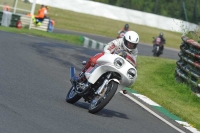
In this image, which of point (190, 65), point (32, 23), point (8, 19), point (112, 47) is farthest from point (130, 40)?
point (32, 23)

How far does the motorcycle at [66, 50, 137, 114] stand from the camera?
10141mm

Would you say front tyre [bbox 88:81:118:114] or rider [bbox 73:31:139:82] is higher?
rider [bbox 73:31:139:82]

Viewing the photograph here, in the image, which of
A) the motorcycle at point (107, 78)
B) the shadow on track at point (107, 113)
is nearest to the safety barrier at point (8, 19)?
the shadow on track at point (107, 113)

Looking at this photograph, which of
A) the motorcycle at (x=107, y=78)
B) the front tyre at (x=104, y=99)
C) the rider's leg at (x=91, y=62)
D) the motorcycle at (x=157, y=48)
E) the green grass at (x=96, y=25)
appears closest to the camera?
the front tyre at (x=104, y=99)

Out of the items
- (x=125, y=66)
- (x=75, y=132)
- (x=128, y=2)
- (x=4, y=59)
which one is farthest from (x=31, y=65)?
(x=128, y=2)

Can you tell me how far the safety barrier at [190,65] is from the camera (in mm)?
15085

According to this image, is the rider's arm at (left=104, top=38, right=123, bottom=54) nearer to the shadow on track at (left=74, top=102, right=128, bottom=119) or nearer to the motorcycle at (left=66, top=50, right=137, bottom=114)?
the motorcycle at (left=66, top=50, right=137, bottom=114)

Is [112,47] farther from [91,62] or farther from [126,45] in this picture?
[91,62]

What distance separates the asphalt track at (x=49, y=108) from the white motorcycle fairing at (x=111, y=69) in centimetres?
59

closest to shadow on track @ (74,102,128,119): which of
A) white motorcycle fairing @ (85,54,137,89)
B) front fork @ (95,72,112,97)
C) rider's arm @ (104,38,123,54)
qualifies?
front fork @ (95,72,112,97)

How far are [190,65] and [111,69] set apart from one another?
6.13 meters

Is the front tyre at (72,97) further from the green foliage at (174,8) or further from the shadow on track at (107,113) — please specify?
the green foliage at (174,8)

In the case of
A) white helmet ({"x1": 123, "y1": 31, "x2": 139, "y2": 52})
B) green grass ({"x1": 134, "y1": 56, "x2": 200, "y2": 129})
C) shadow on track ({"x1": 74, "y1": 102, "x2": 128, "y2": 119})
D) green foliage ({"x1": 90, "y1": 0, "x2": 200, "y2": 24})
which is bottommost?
green foliage ({"x1": 90, "y1": 0, "x2": 200, "y2": 24})

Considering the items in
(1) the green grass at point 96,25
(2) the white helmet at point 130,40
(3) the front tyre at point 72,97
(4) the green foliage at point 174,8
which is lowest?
(1) the green grass at point 96,25
